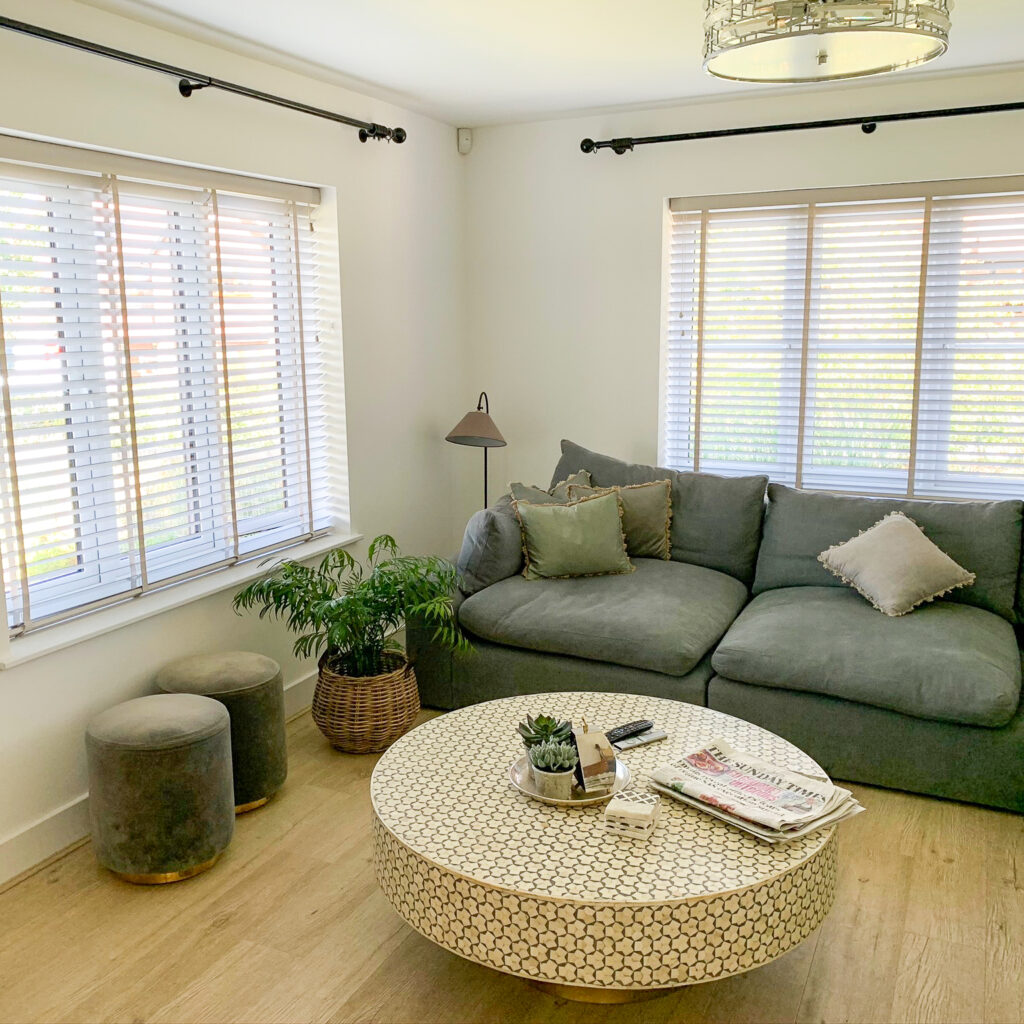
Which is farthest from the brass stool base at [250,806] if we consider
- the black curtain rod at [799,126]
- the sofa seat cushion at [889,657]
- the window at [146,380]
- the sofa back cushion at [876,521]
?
the black curtain rod at [799,126]

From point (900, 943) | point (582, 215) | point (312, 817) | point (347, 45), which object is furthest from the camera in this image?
point (582, 215)

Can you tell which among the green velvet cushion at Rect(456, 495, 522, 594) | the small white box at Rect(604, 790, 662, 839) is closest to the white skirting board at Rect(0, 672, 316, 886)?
the green velvet cushion at Rect(456, 495, 522, 594)

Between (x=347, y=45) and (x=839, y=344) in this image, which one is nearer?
(x=347, y=45)

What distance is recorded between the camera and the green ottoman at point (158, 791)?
8.53 feet

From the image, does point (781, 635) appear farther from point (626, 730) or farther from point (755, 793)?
point (755, 793)

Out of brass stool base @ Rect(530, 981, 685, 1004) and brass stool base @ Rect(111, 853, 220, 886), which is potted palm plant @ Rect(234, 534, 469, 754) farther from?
brass stool base @ Rect(530, 981, 685, 1004)

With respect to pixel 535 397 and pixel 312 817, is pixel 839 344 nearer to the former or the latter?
pixel 535 397

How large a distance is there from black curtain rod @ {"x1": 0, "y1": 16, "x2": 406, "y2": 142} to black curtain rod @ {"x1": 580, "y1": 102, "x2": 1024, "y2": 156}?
3.09 feet

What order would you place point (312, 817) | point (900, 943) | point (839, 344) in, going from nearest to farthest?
1. point (900, 943)
2. point (312, 817)
3. point (839, 344)

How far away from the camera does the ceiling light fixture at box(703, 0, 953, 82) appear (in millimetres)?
1895

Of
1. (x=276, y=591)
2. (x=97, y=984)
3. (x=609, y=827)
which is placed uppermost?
(x=276, y=591)

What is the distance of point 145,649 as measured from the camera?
3.16 meters

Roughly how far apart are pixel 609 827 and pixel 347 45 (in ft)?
8.69

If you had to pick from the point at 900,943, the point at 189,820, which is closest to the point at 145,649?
the point at 189,820
